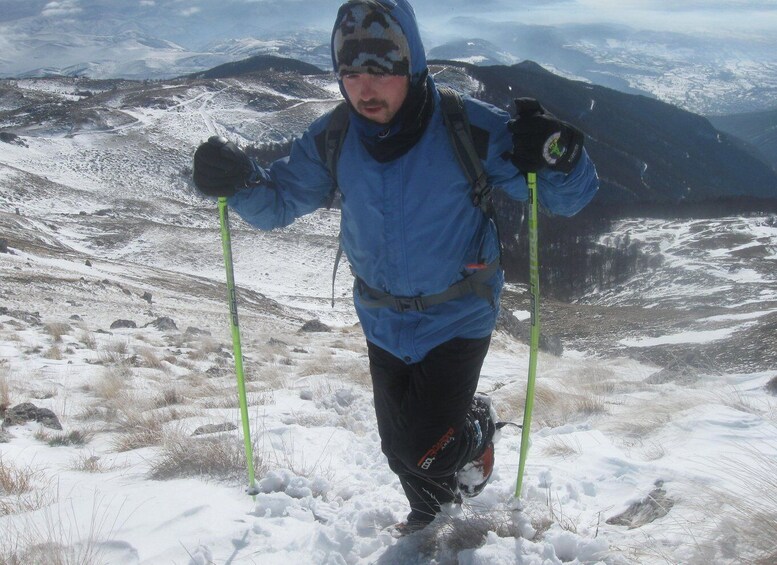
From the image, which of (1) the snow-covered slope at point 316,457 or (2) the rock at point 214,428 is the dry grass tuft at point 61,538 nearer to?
(1) the snow-covered slope at point 316,457

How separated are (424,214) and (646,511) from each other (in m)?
1.83

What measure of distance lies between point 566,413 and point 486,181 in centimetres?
327

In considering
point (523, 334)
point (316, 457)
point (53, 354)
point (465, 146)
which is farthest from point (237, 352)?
point (523, 334)

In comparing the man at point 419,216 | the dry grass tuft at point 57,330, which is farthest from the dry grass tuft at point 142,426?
the dry grass tuft at point 57,330

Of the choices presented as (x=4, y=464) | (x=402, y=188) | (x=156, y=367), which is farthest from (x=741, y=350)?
(x=4, y=464)

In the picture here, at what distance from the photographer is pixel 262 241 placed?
41.8m

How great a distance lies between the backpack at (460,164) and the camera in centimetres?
291

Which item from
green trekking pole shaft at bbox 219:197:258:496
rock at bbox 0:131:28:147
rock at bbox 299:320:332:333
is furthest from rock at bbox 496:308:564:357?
rock at bbox 0:131:28:147

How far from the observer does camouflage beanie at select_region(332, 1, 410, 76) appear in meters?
3.00

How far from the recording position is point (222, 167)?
334cm

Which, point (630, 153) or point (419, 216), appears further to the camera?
point (630, 153)

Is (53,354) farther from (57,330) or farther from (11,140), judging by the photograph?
(11,140)

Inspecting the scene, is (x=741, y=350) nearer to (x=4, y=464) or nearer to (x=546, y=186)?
(x=546, y=186)

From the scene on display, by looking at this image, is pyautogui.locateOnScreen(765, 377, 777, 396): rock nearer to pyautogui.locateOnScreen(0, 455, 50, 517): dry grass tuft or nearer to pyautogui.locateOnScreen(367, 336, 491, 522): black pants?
pyautogui.locateOnScreen(367, 336, 491, 522): black pants
